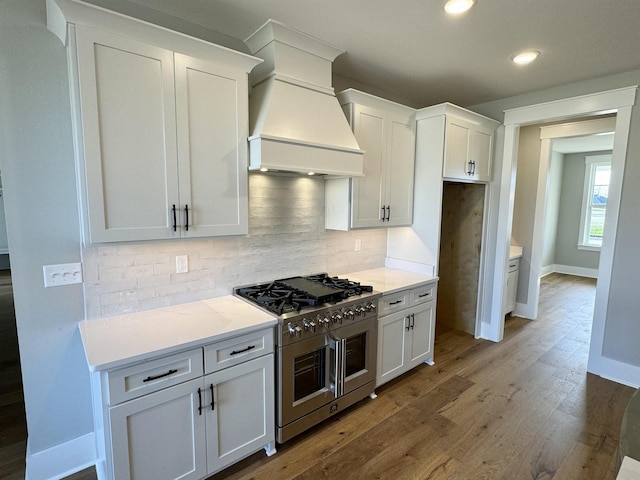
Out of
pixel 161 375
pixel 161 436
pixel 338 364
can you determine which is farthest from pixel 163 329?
pixel 338 364

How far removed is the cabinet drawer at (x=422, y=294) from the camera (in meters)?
2.96

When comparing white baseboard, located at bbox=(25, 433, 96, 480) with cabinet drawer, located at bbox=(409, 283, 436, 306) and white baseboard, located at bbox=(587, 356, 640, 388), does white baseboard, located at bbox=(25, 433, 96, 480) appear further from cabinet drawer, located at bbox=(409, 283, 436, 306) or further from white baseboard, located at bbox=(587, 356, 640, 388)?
white baseboard, located at bbox=(587, 356, 640, 388)

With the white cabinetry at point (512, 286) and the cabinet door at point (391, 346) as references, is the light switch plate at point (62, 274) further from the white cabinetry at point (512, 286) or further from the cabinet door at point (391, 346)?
the white cabinetry at point (512, 286)

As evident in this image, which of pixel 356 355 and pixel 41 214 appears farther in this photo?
pixel 356 355

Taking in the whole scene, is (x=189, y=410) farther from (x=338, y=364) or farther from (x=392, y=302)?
(x=392, y=302)

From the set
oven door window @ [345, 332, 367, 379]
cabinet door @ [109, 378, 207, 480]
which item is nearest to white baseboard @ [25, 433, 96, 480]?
cabinet door @ [109, 378, 207, 480]

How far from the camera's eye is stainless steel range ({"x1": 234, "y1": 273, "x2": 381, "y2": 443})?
2.10m

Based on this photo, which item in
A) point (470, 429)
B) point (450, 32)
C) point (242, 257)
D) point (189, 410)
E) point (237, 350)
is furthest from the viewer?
point (242, 257)

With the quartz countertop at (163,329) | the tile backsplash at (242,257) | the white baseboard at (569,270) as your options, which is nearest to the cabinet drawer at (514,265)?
the tile backsplash at (242,257)

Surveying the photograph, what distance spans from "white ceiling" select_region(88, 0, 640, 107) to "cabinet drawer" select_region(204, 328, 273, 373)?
6.42 feet

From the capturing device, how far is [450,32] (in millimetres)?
2250

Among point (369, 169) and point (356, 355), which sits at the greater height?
point (369, 169)

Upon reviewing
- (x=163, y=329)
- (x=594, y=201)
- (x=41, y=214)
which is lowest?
(x=163, y=329)

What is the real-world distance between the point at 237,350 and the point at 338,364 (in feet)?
2.60
